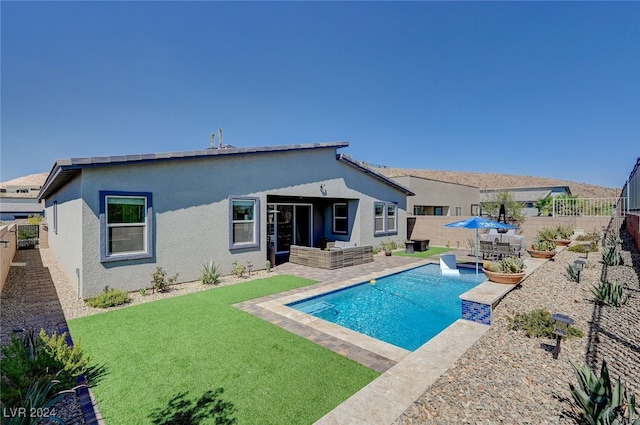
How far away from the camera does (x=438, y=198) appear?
3177cm

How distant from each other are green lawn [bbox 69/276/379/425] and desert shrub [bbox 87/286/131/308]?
71 centimetres

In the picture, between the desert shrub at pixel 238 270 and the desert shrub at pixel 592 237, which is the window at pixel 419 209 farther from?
the desert shrub at pixel 238 270

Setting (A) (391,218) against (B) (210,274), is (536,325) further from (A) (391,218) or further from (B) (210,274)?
(A) (391,218)

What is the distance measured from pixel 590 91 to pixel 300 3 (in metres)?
18.7

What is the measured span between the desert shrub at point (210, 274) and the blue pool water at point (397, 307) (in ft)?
12.0

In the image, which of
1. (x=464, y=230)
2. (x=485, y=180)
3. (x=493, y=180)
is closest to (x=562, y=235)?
(x=464, y=230)

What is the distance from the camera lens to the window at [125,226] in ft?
29.6

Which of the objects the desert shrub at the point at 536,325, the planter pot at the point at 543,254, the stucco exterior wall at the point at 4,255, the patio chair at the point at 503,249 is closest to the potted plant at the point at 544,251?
the planter pot at the point at 543,254

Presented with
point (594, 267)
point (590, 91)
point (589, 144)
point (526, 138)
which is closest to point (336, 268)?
point (594, 267)

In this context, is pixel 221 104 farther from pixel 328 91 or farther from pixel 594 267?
pixel 594 267

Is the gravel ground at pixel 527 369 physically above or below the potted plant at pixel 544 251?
below

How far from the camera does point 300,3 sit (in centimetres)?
1314

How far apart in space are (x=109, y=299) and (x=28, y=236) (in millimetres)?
21164

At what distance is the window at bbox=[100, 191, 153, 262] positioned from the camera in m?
9.02
